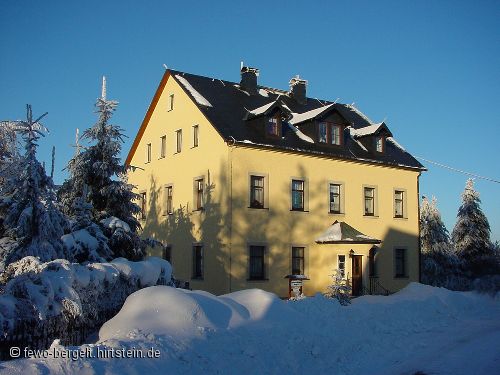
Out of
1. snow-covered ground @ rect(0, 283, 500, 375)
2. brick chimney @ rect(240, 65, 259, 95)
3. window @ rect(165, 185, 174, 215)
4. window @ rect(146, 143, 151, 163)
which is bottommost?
snow-covered ground @ rect(0, 283, 500, 375)

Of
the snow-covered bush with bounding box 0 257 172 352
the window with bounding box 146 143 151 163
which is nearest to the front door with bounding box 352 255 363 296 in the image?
the window with bounding box 146 143 151 163

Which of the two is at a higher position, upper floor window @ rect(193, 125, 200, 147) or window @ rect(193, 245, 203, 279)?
upper floor window @ rect(193, 125, 200, 147)

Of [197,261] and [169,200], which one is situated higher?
[169,200]

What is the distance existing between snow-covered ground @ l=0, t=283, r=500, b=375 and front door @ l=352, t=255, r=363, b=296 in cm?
965

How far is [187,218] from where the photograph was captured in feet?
84.2

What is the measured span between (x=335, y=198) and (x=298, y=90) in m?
8.54

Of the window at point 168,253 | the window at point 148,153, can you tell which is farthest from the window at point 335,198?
the window at point 148,153

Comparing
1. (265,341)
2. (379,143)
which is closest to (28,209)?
(265,341)

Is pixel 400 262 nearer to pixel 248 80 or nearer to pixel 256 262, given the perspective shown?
pixel 256 262

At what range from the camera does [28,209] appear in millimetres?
12219

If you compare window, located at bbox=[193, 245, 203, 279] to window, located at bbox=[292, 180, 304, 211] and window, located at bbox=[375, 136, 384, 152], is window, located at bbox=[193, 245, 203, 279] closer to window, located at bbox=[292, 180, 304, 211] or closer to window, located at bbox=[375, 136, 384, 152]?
window, located at bbox=[292, 180, 304, 211]

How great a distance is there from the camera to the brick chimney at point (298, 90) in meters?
32.0

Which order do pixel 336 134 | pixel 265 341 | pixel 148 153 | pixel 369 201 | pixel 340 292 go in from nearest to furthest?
pixel 265 341 → pixel 340 292 → pixel 336 134 → pixel 369 201 → pixel 148 153

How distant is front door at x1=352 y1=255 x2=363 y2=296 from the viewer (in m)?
26.1
